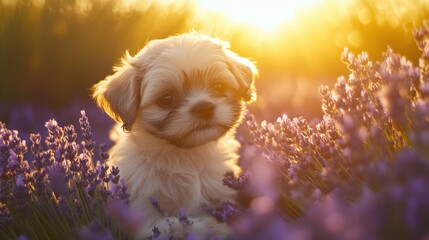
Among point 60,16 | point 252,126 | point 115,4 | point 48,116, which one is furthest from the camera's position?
point 115,4

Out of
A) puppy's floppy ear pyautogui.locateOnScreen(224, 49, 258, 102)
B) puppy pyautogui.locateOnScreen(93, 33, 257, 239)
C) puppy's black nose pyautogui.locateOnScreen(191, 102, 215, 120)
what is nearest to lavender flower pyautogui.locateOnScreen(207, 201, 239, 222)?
puppy pyautogui.locateOnScreen(93, 33, 257, 239)

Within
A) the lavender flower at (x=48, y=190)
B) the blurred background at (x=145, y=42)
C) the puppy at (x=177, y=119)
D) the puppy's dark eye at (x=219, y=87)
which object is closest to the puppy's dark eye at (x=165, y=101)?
the puppy at (x=177, y=119)

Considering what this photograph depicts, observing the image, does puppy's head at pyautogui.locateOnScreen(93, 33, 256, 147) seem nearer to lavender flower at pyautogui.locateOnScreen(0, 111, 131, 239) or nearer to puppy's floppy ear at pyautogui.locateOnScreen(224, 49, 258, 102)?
puppy's floppy ear at pyautogui.locateOnScreen(224, 49, 258, 102)

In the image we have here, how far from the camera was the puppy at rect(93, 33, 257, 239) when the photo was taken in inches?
135

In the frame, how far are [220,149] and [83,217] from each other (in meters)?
1.43

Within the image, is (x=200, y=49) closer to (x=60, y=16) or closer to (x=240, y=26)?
(x=60, y=16)

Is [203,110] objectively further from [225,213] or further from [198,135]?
[225,213]

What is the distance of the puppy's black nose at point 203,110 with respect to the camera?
339 centimetres

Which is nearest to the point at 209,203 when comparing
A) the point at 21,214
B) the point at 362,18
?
the point at 21,214

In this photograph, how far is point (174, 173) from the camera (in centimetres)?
356

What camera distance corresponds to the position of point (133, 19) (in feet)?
30.9

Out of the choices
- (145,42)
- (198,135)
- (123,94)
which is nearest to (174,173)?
(198,135)

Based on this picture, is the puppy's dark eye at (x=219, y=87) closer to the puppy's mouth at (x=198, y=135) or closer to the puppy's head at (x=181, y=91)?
the puppy's head at (x=181, y=91)

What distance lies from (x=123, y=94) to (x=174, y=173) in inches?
28.2
